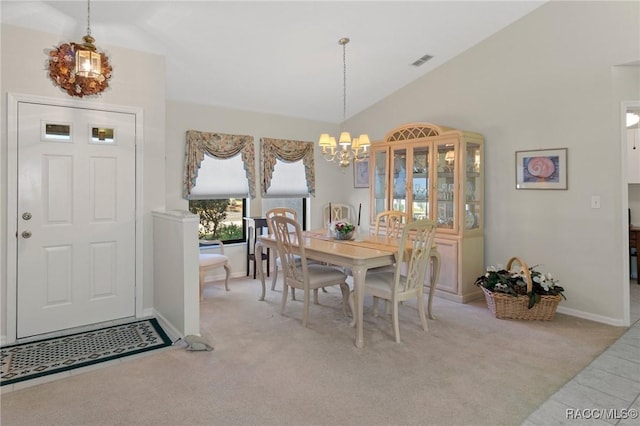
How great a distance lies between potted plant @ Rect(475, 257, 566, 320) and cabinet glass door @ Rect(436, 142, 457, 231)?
2.73 feet

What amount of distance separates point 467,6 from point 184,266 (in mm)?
3536

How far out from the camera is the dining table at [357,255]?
3.06 meters

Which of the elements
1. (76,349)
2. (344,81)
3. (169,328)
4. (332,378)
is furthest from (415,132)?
(76,349)

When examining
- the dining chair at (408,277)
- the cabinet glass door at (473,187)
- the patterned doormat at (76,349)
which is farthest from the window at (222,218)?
the cabinet glass door at (473,187)

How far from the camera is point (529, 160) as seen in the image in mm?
4145

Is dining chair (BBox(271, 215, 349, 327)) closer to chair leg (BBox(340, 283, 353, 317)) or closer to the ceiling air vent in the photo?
chair leg (BBox(340, 283, 353, 317))

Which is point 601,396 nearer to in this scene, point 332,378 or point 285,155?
point 332,378

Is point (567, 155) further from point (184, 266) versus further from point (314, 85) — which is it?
point (184, 266)

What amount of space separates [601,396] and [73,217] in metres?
4.12

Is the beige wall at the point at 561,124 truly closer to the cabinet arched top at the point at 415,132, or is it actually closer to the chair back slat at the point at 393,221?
the cabinet arched top at the point at 415,132

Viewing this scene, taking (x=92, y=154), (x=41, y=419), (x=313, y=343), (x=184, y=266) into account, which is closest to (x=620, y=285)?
(x=313, y=343)

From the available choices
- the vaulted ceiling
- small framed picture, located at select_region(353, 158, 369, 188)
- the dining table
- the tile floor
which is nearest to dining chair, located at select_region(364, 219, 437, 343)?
the dining table

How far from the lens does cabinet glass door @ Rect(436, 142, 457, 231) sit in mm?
4396

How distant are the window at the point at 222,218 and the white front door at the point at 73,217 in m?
1.60
